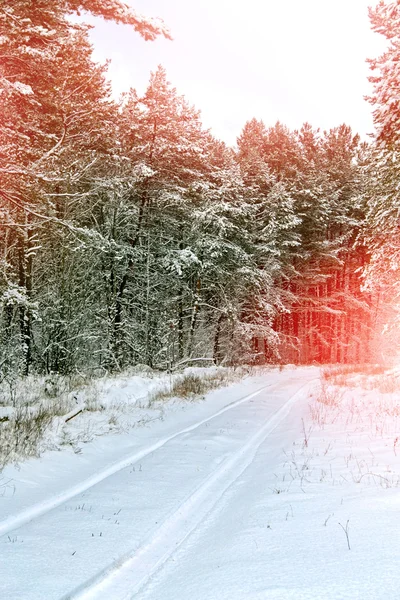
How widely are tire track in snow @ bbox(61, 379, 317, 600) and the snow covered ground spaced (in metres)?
0.01

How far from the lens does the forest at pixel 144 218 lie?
38.5 feet

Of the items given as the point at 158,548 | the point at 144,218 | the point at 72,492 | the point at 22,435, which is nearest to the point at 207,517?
the point at 158,548

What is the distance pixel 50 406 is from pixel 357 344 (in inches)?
1411

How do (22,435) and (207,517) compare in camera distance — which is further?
(22,435)

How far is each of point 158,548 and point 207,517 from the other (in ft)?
3.05

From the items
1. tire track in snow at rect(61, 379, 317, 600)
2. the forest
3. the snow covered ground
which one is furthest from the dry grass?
tire track in snow at rect(61, 379, 317, 600)

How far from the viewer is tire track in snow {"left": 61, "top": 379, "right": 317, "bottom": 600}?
327 centimetres

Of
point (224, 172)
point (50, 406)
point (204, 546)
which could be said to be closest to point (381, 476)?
point (204, 546)

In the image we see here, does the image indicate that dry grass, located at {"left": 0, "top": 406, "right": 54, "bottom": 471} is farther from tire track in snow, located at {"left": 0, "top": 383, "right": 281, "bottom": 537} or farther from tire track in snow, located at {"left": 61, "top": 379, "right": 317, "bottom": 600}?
tire track in snow, located at {"left": 61, "top": 379, "right": 317, "bottom": 600}

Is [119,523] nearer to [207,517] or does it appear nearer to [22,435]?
[207,517]

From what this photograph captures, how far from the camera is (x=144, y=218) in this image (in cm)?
2308

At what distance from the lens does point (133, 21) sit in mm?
9352

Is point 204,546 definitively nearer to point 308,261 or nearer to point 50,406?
point 50,406

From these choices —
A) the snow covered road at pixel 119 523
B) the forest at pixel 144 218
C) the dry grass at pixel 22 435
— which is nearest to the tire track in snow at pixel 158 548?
the snow covered road at pixel 119 523
